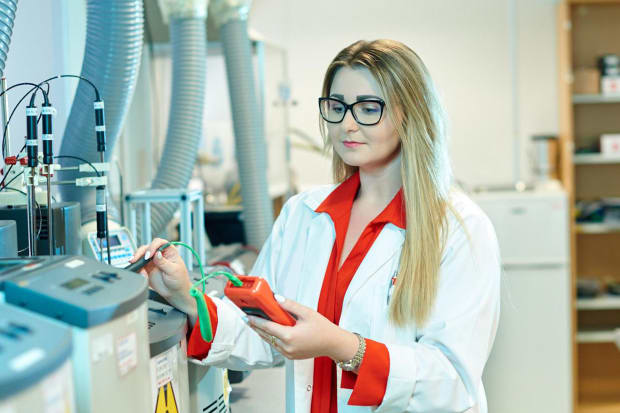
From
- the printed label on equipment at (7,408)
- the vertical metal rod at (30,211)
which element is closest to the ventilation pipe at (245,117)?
the vertical metal rod at (30,211)

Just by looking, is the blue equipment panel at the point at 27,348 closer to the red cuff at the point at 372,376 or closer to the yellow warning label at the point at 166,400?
the yellow warning label at the point at 166,400

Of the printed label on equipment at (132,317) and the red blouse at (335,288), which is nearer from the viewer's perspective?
the printed label on equipment at (132,317)

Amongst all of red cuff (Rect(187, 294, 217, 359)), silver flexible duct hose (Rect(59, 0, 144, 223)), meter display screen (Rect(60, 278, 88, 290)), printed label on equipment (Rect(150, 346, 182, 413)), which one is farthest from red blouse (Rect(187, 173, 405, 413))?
silver flexible duct hose (Rect(59, 0, 144, 223))

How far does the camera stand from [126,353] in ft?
3.31

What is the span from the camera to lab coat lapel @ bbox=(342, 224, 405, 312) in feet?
4.84

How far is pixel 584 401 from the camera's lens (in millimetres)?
4750

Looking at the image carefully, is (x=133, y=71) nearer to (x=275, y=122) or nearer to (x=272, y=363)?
(x=272, y=363)

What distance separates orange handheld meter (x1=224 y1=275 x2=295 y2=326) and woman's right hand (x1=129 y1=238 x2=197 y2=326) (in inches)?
7.6

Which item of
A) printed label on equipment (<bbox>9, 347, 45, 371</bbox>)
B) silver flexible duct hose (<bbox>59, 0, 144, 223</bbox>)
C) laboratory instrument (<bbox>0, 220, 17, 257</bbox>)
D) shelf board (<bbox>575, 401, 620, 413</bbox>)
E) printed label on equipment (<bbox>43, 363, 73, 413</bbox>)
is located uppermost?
silver flexible duct hose (<bbox>59, 0, 144, 223</bbox>)

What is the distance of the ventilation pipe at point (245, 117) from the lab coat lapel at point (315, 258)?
5.15ft

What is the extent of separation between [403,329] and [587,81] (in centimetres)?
347

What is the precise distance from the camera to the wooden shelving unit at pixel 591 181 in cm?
443

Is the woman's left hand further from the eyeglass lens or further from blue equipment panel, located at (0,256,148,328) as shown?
the eyeglass lens

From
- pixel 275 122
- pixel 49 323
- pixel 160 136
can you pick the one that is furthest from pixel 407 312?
pixel 275 122
